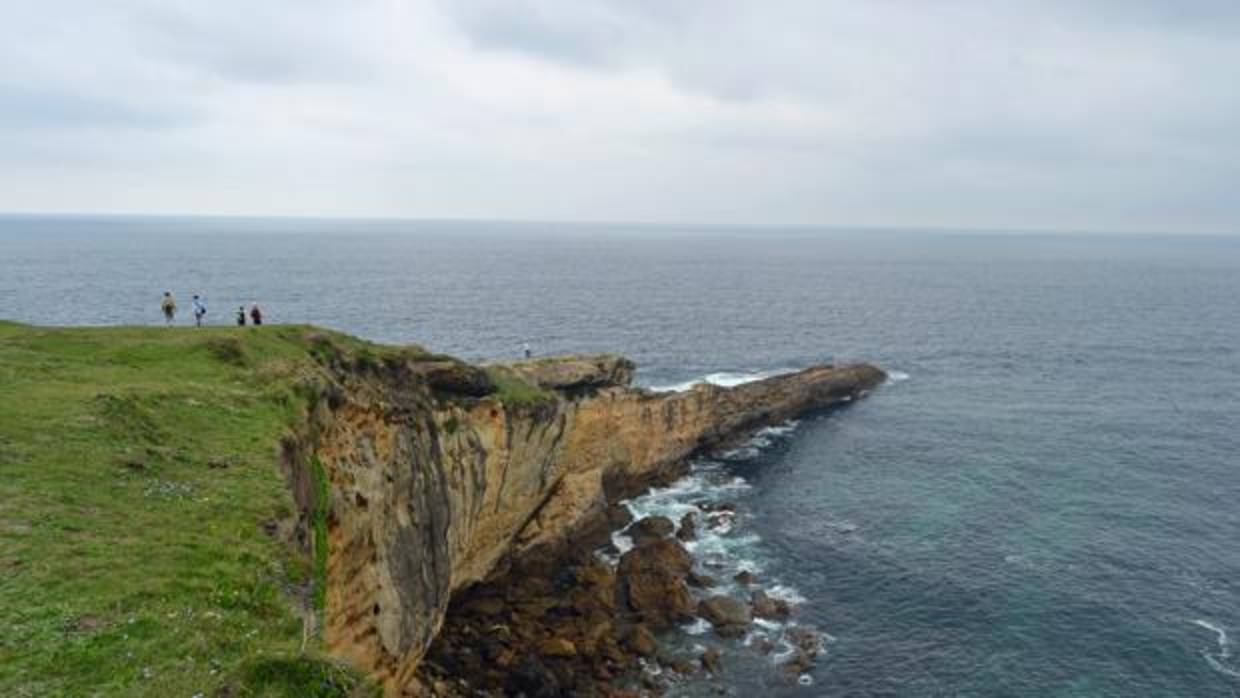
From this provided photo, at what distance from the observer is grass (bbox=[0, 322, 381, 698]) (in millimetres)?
13242

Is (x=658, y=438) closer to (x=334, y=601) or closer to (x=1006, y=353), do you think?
(x=334, y=601)

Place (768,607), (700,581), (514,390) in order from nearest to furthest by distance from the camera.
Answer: (768,607)
(700,581)
(514,390)

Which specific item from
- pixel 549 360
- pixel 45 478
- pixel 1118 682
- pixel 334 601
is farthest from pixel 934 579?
pixel 45 478

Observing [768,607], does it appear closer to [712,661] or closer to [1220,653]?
[712,661]

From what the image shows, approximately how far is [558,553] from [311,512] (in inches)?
1163

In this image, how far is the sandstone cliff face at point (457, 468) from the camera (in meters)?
29.5

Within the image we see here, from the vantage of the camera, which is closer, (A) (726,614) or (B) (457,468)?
(B) (457,468)

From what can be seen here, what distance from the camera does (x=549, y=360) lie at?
61312 millimetres

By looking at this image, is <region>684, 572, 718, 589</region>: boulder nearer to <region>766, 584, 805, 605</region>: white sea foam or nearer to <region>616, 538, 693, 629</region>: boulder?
<region>616, 538, 693, 629</region>: boulder

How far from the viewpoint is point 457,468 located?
141ft

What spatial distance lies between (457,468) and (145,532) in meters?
25.1

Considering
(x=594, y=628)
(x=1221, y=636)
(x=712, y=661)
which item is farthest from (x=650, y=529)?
(x=1221, y=636)

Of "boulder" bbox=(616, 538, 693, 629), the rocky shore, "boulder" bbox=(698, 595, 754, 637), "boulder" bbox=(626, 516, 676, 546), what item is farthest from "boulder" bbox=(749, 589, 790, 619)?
"boulder" bbox=(626, 516, 676, 546)

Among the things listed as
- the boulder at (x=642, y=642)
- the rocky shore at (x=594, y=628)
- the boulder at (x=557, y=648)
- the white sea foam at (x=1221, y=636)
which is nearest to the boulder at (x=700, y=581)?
the rocky shore at (x=594, y=628)
